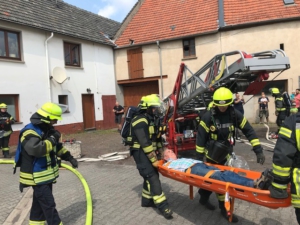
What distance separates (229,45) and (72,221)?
13694 millimetres

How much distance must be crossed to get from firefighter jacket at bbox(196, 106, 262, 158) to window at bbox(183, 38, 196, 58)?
43.1 ft

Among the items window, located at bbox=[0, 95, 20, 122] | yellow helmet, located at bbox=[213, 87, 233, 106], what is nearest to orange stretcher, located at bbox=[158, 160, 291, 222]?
yellow helmet, located at bbox=[213, 87, 233, 106]

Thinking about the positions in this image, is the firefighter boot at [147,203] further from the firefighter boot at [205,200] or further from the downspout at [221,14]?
the downspout at [221,14]

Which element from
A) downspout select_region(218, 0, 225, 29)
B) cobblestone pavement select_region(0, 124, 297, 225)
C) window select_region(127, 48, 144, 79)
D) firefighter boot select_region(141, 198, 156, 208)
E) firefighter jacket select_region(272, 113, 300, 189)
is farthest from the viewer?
window select_region(127, 48, 144, 79)

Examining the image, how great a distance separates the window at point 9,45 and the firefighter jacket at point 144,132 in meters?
10.1

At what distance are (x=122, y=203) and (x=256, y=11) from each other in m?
14.3

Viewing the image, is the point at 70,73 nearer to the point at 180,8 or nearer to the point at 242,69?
the point at 180,8

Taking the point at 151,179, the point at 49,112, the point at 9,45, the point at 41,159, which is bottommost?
the point at 151,179

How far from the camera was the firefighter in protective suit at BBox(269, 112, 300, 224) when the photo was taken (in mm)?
2225

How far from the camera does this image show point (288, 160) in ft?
7.30

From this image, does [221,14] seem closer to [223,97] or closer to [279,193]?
[223,97]

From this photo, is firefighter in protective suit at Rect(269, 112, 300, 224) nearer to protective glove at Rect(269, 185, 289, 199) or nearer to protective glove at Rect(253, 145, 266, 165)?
protective glove at Rect(269, 185, 289, 199)

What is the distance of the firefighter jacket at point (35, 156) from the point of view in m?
3.02

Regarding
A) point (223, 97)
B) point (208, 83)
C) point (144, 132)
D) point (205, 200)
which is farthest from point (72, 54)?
point (223, 97)
